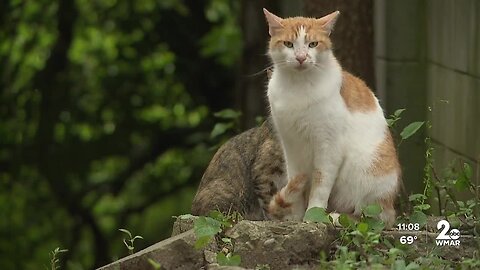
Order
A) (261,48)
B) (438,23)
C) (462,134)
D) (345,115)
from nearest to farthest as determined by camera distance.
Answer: (345,115) < (462,134) < (438,23) < (261,48)

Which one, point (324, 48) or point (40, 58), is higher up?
point (324, 48)

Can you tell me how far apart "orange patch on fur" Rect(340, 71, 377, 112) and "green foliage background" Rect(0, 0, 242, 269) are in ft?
15.4

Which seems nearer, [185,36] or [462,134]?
[462,134]

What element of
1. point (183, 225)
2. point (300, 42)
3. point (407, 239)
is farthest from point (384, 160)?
point (183, 225)

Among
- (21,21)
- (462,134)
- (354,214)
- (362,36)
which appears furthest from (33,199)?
(354,214)

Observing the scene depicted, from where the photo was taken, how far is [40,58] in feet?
32.1

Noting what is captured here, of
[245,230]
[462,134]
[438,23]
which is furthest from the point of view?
[438,23]

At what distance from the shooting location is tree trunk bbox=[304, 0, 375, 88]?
6.83 m

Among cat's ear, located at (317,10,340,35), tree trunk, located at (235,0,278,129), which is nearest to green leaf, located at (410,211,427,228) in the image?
cat's ear, located at (317,10,340,35)

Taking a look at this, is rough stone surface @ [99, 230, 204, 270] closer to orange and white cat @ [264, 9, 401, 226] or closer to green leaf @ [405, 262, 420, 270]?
orange and white cat @ [264, 9, 401, 226]

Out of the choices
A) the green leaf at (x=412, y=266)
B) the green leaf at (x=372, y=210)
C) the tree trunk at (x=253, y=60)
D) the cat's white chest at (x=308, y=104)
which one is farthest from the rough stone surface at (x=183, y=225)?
the tree trunk at (x=253, y=60)

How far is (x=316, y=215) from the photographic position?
14.5ft

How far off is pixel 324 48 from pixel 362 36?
7.37ft

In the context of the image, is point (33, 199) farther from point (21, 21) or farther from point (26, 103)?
point (21, 21)
